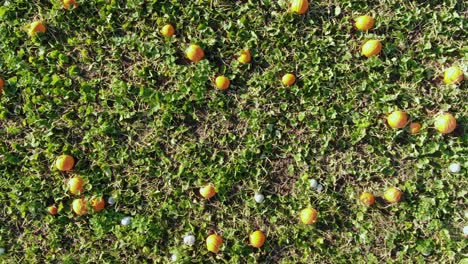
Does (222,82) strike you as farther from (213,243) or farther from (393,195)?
(393,195)

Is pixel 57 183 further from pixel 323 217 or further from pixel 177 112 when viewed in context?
pixel 323 217

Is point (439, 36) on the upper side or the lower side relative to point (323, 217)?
upper

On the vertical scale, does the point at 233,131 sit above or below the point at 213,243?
above

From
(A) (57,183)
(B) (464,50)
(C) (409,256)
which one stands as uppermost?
(B) (464,50)

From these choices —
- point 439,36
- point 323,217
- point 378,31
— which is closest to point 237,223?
point 323,217

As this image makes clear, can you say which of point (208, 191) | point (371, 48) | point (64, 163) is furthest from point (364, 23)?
point (64, 163)

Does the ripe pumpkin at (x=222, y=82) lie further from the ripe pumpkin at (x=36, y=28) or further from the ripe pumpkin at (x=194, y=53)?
the ripe pumpkin at (x=36, y=28)
